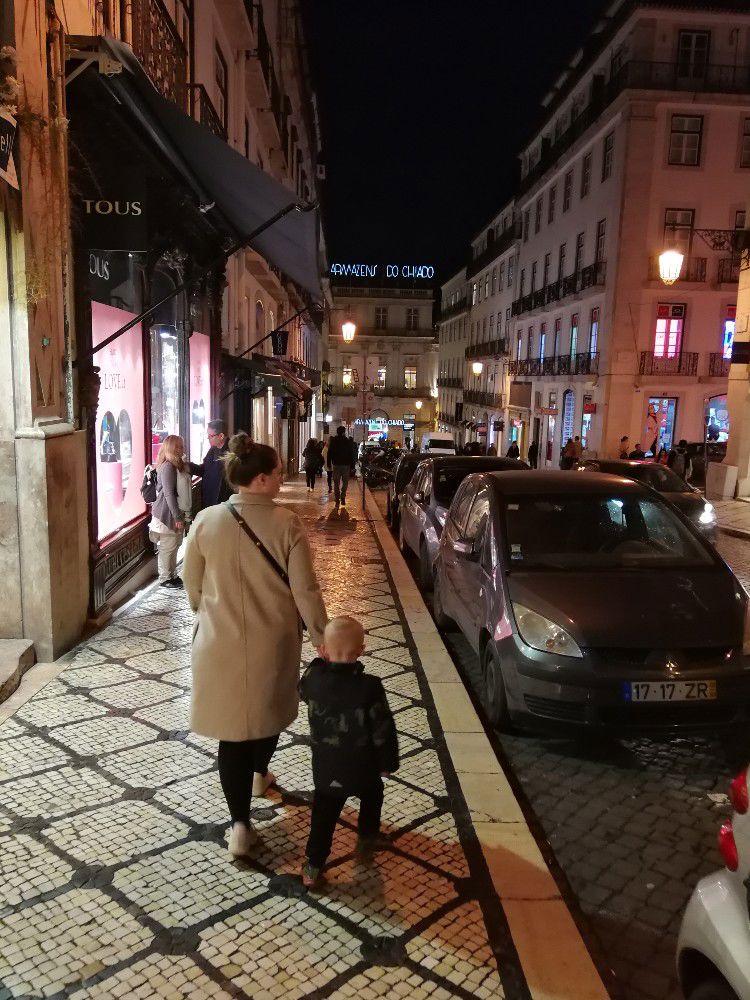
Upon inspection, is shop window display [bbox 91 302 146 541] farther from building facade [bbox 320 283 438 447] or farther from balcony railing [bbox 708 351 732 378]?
building facade [bbox 320 283 438 447]

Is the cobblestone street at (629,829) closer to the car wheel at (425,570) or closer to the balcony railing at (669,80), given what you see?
the car wheel at (425,570)

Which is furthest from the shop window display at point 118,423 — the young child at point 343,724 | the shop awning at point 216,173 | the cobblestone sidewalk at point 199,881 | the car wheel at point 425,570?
the young child at point 343,724

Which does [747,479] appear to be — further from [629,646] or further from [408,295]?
[408,295]

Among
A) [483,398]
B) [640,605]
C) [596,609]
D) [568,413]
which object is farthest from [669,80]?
[596,609]

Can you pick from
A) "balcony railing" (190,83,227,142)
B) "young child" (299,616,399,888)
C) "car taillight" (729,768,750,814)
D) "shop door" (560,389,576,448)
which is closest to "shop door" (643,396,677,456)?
"shop door" (560,389,576,448)

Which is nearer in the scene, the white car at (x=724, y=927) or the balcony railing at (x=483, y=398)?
the white car at (x=724, y=927)

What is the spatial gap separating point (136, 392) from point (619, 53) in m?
27.9

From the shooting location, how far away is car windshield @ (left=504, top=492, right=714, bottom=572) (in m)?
5.48

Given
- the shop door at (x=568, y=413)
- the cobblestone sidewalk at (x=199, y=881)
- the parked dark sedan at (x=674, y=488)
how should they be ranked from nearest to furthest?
the cobblestone sidewalk at (x=199, y=881) → the parked dark sedan at (x=674, y=488) → the shop door at (x=568, y=413)

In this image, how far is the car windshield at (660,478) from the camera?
12477 millimetres

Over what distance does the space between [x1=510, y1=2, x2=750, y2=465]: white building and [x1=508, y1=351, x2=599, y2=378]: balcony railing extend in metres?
0.13

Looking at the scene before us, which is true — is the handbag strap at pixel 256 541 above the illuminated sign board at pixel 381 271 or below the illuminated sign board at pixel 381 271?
below

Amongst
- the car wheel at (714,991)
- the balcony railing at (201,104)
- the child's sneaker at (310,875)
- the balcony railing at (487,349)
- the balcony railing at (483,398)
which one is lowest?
the child's sneaker at (310,875)

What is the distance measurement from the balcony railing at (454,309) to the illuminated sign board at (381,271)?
223 inches
